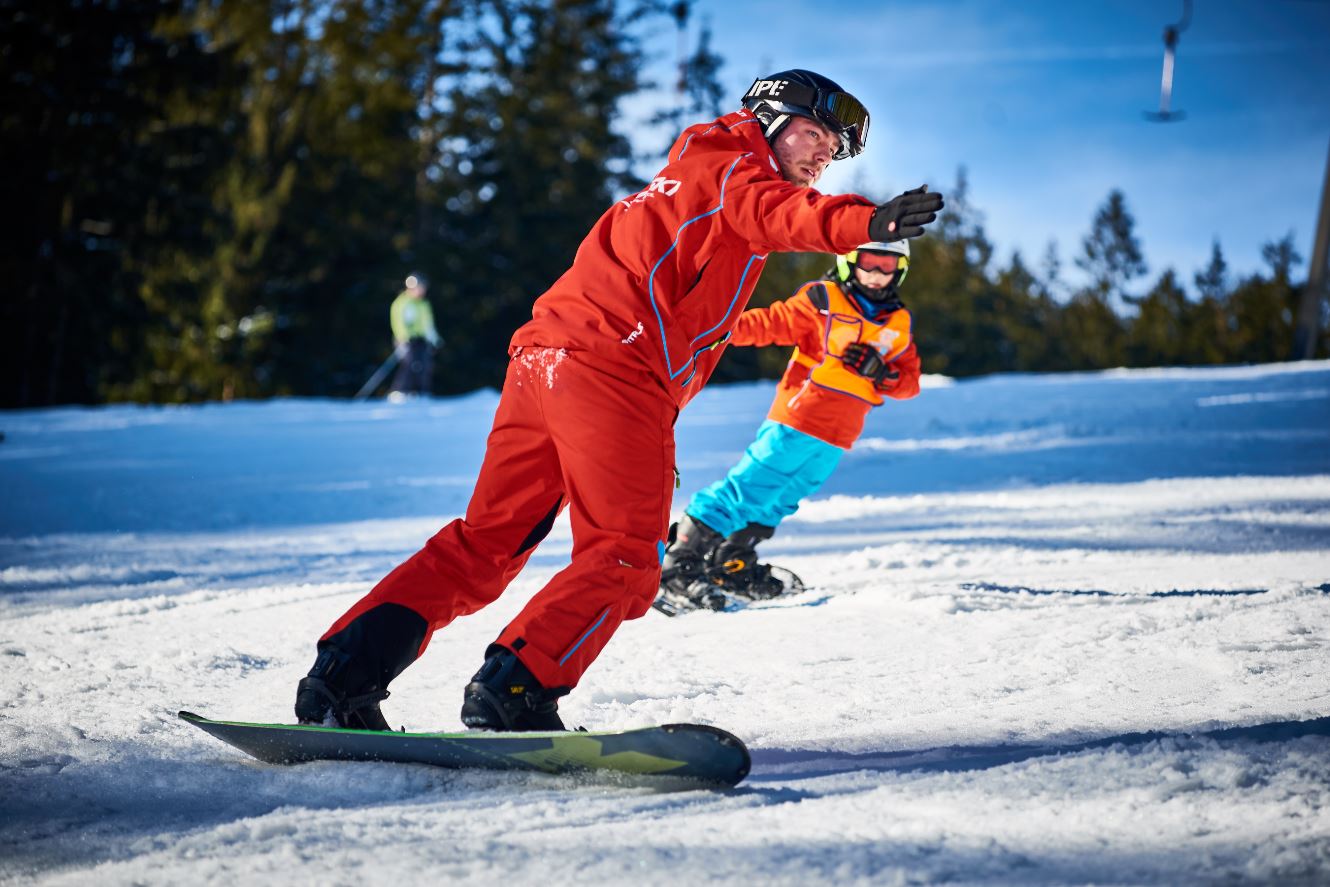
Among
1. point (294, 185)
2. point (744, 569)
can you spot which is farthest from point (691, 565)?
point (294, 185)

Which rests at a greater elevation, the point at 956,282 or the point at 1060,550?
the point at 956,282

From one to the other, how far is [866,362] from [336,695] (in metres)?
2.40

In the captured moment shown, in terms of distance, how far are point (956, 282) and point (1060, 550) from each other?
39.9 m

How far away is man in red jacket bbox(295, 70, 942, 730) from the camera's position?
2.24 meters

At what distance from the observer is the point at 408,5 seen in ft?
94.7

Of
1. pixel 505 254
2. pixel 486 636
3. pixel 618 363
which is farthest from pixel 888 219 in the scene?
pixel 505 254

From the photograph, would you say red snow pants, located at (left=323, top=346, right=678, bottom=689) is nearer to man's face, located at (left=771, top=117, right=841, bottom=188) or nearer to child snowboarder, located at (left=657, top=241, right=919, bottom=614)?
man's face, located at (left=771, top=117, right=841, bottom=188)

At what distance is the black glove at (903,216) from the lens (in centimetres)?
204

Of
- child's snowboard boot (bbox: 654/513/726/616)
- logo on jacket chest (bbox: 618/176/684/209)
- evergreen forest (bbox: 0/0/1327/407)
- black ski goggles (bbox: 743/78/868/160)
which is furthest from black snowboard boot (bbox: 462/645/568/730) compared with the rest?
evergreen forest (bbox: 0/0/1327/407)

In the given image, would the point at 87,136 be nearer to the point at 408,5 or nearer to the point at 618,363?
the point at 408,5

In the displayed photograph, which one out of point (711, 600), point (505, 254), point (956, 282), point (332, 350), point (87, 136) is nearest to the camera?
point (711, 600)

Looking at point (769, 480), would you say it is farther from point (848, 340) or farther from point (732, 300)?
point (732, 300)

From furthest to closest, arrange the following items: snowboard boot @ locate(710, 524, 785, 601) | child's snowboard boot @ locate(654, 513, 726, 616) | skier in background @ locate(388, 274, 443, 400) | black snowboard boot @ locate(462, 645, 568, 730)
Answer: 1. skier in background @ locate(388, 274, 443, 400)
2. snowboard boot @ locate(710, 524, 785, 601)
3. child's snowboard boot @ locate(654, 513, 726, 616)
4. black snowboard boot @ locate(462, 645, 568, 730)

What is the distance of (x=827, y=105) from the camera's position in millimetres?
2656
